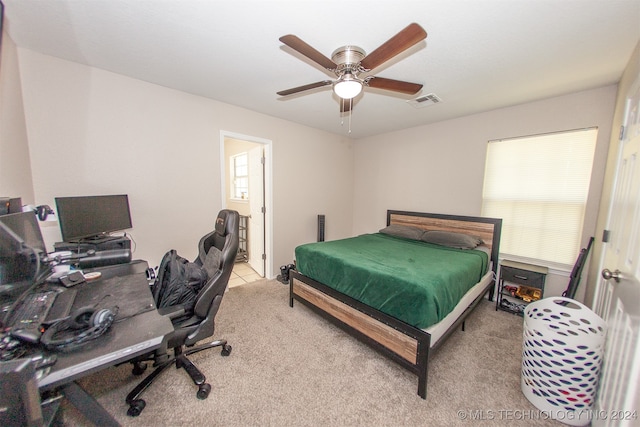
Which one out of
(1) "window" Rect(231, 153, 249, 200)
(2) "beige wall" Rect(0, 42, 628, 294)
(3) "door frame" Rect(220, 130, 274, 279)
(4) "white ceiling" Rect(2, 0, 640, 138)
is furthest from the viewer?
(1) "window" Rect(231, 153, 249, 200)

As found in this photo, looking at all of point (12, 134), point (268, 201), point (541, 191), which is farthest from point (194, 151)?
point (541, 191)

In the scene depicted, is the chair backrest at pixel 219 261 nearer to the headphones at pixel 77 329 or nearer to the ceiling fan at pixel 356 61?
the headphones at pixel 77 329

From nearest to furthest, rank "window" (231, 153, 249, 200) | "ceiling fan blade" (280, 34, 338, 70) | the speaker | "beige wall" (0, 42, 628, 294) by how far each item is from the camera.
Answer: "ceiling fan blade" (280, 34, 338, 70), "beige wall" (0, 42, 628, 294), the speaker, "window" (231, 153, 249, 200)

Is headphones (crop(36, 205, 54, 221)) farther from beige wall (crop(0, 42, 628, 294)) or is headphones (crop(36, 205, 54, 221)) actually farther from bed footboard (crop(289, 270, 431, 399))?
bed footboard (crop(289, 270, 431, 399))

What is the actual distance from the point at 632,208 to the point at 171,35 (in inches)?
127

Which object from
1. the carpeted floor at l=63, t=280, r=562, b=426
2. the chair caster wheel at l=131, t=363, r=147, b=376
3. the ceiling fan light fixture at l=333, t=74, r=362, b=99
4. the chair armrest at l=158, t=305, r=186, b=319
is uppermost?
the ceiling fan light fixture at l=333, t=74, r=362, b=99

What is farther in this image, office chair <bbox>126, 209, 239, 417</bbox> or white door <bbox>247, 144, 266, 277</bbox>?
white door <bbox>247, 144, 266, 277</bbox>

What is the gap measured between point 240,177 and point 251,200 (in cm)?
97

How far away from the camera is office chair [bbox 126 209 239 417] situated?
57.4 inches

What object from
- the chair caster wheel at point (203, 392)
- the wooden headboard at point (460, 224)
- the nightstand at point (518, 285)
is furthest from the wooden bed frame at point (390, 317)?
the chair caster wheel at point (203, 392)

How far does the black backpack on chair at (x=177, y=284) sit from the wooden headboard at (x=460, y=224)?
10.7 feet

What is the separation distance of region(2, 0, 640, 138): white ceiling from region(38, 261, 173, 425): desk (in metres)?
1.83

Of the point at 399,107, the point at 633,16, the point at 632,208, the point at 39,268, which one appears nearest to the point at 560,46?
the point at 633,16

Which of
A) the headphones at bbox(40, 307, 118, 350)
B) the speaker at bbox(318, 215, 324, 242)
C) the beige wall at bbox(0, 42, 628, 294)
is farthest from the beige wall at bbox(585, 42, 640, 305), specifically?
the headphones at bbox(40, 307, 118, 350)
